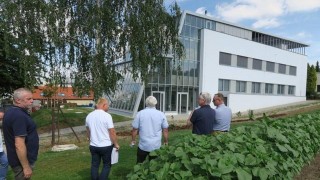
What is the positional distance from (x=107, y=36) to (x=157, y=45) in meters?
2.61

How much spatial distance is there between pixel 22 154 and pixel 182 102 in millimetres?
32099

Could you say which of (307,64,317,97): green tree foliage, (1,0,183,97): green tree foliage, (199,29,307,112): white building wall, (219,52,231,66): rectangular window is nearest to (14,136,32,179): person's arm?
(1,0,183,97): green tree foliage

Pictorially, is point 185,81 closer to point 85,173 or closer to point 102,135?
point 85,173

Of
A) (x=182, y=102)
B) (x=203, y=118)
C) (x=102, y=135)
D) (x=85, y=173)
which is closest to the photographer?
(x=102, y=135)

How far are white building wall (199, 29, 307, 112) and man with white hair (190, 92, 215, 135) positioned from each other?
29921mm

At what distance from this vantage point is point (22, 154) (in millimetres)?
4984

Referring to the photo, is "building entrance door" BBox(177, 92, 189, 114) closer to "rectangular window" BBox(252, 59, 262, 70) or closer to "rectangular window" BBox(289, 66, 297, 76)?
"rectangular window" BBox(252, 59, 262, 70)

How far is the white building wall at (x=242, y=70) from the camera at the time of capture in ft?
123

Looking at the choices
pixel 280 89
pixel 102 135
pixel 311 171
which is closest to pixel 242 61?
pixel 280 89

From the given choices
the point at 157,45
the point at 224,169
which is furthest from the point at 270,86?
the point at 224,169

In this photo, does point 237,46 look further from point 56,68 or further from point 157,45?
point 56,68

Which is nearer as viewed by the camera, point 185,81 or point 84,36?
point 84,36

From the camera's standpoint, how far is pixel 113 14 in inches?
671

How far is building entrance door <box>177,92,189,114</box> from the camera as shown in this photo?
36500 mm
